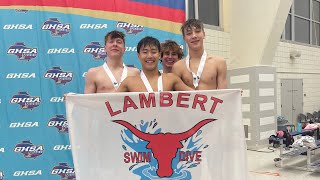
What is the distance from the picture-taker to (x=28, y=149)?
13.8 ft

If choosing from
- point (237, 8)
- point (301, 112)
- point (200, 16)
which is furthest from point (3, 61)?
point (301, 112)

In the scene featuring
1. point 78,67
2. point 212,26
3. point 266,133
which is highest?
point 212,26

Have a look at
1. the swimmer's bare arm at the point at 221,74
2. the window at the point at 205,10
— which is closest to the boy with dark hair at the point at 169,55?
the swimmer's bare arm at the point at 221,74

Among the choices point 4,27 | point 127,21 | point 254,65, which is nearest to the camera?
point 4,27

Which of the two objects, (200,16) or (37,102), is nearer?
(37,102)

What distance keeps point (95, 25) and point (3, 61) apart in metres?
1.24

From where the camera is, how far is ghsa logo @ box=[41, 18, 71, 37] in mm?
4234

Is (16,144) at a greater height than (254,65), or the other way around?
(254,65)

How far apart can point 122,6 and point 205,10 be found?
4038mm

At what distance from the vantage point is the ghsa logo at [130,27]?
15.1 ft

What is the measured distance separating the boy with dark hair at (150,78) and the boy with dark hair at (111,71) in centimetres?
39

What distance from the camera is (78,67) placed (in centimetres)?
437

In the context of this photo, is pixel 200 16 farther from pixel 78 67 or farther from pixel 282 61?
pixel 78 67

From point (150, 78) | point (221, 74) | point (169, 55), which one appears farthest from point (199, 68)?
point (169, 55)
